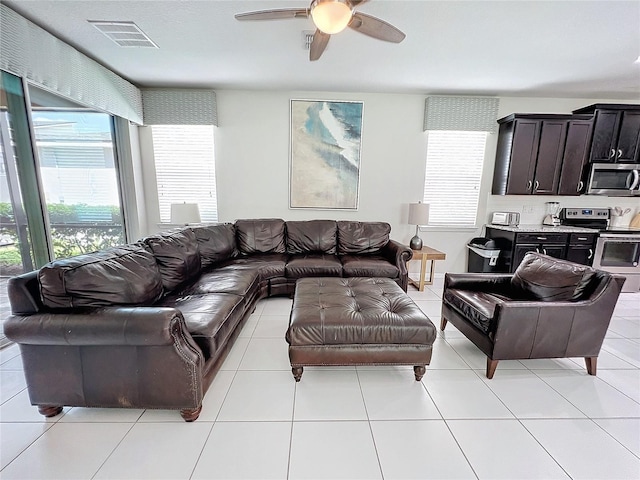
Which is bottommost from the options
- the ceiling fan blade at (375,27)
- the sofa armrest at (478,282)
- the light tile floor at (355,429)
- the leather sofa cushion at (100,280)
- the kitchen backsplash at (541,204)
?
the light tile floor at (355,429)

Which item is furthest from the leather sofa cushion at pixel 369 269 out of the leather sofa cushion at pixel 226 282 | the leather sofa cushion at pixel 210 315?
the leather sofa cushion at pixel 210 315

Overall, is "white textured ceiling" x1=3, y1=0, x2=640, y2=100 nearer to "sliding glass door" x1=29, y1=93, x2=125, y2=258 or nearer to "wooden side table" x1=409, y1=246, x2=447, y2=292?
"sliding glass door" x1=29, y1=93, x2=125, y2=258

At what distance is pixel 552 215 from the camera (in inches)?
160

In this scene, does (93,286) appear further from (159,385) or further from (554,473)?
(554,473)

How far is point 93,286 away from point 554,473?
254 cm

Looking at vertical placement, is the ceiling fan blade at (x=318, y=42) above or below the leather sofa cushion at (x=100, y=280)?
above

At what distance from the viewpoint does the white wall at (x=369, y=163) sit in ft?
13.0

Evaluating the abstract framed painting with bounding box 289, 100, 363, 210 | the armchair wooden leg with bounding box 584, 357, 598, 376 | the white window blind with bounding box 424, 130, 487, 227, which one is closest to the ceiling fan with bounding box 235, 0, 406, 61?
the abstract framed painting with bounding box 289, 100, 363, 210

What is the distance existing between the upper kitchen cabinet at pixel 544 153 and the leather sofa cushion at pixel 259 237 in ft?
10.6

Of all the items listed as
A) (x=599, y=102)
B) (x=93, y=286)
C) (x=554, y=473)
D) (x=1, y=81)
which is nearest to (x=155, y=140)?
(x=1, y=81)

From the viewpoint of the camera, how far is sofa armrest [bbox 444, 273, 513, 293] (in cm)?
250

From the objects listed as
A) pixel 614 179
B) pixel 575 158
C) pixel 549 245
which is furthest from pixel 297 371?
pixel 614 179

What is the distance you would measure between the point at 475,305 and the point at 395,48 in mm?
2465

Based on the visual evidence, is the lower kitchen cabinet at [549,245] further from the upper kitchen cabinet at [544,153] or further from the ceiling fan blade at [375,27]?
the ceiling fan blade at [375,27]
